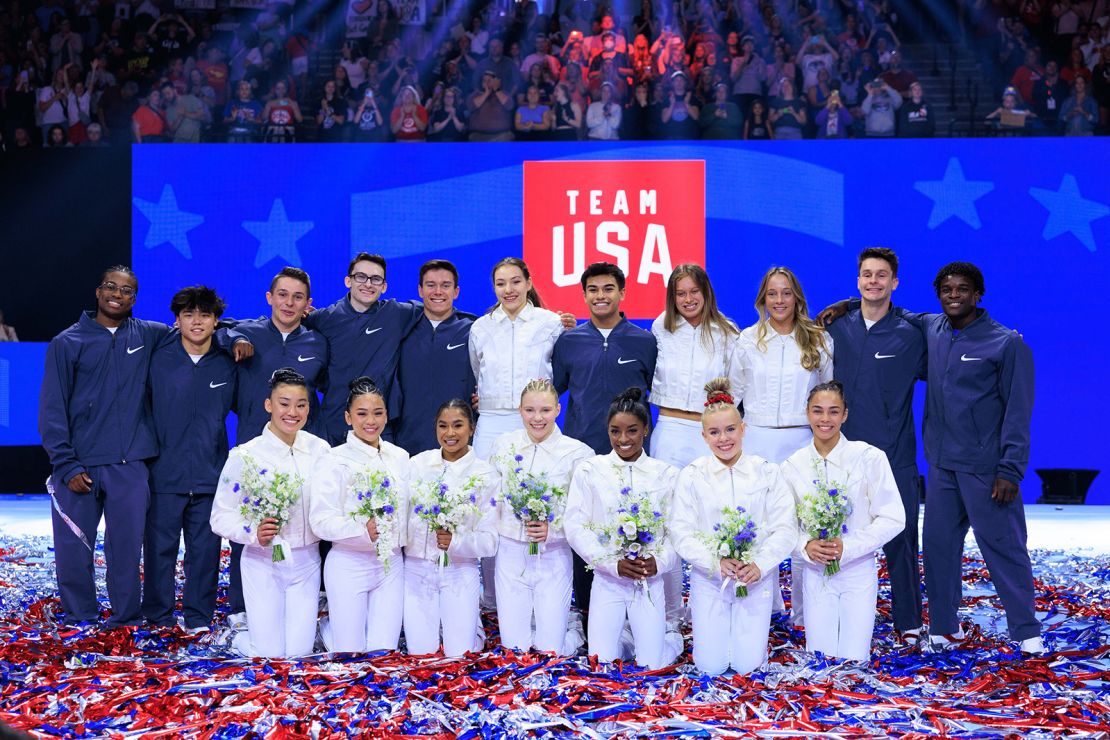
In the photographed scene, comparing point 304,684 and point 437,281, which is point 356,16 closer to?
point 437,281

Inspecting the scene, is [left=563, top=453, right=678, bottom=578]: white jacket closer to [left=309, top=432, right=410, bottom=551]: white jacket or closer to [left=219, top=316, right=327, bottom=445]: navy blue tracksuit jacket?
[left=309, top=432, right=410, bottom=551]: white jacket

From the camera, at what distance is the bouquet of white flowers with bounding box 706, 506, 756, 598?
4133 millimetres

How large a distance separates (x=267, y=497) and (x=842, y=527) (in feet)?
8.12

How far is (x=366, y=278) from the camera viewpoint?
214 inches

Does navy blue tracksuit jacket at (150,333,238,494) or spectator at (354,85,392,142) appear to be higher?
spectator at (354,85,392,142)

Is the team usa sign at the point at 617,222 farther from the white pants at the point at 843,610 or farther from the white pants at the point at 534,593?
the white pants at the point at 843,610

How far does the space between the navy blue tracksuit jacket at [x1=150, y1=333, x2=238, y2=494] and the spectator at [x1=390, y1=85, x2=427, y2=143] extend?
18.0 feet

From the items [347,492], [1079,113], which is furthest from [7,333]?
[1079,113]

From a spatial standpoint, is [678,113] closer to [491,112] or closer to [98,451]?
[491,112]

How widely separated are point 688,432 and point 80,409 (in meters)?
2.97

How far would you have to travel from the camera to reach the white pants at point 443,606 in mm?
4492

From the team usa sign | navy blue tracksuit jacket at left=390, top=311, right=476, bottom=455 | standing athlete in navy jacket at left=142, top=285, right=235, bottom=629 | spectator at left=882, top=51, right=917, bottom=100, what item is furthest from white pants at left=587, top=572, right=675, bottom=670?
spectator at left=882, top=51, right=917, bottom=100

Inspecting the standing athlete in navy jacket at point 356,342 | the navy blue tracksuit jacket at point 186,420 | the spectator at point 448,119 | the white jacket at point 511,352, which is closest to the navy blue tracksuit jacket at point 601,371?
the white jacket at point 511,352

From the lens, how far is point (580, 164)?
9.52 metres
